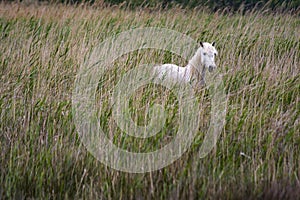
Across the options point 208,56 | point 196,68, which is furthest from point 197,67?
point 208,56

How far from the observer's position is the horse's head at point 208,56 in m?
4.32

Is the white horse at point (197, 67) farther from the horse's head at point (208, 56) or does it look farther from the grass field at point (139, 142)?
the grass field at point (139, 142)

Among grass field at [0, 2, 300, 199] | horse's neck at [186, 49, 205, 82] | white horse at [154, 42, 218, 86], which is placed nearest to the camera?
grass field at [0, 2, 300, 199]

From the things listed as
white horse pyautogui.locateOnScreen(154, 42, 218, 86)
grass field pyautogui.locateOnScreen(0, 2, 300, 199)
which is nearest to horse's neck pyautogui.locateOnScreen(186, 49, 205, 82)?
white horse pyautogui.locateOnScreen(154, 42, 218, 86)

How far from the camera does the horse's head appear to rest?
4320 millimetres

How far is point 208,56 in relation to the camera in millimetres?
4395

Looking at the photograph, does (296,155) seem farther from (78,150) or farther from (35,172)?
(35,172)

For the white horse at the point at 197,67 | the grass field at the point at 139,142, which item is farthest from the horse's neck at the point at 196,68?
the grass field at the point at 139,142

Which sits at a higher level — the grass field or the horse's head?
the horse's head

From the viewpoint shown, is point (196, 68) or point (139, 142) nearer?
point (139, 142)

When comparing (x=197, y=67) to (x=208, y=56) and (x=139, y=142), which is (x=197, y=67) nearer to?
(x=208, y=56)

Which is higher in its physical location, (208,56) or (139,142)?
(208,56)

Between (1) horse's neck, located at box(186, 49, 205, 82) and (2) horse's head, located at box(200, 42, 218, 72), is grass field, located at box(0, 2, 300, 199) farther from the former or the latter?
(1) horse's neck, located at box(186, 49, 205, 82)

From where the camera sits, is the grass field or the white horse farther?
the white horse
